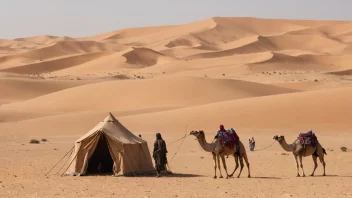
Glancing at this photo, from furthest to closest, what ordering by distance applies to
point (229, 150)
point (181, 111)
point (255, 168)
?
point (181, 111) < point (255, 168) < point (229, 150)

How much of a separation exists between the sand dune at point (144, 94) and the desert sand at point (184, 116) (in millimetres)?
78

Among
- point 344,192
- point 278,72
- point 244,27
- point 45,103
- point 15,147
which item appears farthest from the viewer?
point 244,27

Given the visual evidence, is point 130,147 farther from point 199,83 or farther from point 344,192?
point 199,83

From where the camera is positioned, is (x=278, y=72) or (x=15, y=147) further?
(x=278, y=72)

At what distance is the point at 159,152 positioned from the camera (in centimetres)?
1717

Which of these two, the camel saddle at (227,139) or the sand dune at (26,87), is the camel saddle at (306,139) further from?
the sand dune at (26,87)

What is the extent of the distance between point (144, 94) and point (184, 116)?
41.9 ft

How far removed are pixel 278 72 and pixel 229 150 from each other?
59.8m

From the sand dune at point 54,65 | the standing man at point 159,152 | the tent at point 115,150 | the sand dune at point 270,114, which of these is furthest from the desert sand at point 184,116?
the tent at point 115,150

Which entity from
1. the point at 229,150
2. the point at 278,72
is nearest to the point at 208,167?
the point at 229,150

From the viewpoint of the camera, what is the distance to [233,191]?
14.7 m

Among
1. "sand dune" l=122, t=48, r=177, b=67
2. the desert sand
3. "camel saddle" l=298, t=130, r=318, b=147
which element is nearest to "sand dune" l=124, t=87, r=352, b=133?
the desert sand

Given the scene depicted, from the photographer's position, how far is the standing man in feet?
56.2

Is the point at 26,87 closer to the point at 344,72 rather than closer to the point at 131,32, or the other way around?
the point at 344,72
